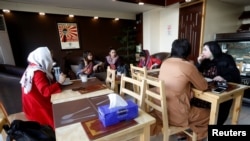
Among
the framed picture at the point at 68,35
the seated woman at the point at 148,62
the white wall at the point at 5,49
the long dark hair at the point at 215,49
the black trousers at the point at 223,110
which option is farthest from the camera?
the framed picture at the point at 68,35

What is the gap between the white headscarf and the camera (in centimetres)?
146

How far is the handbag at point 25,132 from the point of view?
1.00 m

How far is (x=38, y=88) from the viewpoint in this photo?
1440mm

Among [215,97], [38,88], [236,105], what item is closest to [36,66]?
[38,88]

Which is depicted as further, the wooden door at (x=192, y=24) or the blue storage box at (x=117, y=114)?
the wooden door at (x=192, y=24)

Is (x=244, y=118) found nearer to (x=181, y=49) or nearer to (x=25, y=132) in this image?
(x=181, y=49)

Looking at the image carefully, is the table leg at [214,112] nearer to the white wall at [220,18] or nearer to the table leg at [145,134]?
the table leg at [145,134]

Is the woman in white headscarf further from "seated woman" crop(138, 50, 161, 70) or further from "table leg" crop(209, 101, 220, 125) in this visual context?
"seated woman" crop(138, 50, 161, 70)

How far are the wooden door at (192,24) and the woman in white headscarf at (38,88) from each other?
10.9 feet

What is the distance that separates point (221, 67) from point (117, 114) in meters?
1.59

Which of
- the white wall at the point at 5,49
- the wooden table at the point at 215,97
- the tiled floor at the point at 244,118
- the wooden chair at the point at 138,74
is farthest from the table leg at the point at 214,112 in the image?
the white wall at the point at 5,49

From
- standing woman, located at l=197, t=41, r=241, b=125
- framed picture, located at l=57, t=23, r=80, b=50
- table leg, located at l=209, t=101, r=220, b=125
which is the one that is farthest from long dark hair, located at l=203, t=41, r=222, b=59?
framed picture, located at l=57, t=23, r=80, b=50

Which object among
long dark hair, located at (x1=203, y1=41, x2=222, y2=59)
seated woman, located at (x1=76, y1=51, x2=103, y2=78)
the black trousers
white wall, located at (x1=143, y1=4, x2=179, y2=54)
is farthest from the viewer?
white wall, located at (x1=143, y1=4, x2=179, y2=54)

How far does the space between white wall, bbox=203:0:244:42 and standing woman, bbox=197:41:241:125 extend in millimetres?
1783
